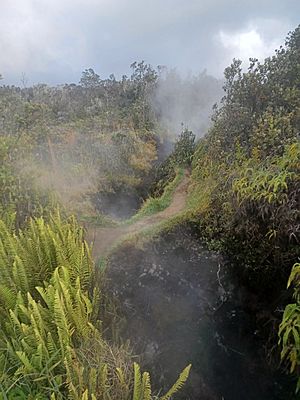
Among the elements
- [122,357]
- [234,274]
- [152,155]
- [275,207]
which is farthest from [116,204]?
[122,357]

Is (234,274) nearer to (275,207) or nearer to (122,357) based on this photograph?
(275,207)

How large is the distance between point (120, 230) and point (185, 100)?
618 inches

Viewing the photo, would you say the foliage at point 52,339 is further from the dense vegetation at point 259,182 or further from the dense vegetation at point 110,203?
the dense vegetation at point 259,182

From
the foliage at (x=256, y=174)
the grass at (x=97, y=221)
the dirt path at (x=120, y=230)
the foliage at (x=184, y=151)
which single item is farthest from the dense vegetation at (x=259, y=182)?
the grass at (x=97, y=221)

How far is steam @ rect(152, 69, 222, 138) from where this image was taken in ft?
62.3

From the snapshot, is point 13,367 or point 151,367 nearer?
point 13,367

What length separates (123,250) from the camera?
6531mm

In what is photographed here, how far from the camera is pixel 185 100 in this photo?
872 inches

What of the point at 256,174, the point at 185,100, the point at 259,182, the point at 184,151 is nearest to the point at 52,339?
the point at 259,182

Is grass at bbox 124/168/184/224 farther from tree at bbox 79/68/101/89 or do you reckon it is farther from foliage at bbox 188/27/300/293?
tree at bbox 79/68/101/89

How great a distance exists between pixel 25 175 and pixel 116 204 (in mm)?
3901

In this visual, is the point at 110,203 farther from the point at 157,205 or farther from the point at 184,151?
the point at 157,205

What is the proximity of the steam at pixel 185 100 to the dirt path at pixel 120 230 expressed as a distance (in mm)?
8794

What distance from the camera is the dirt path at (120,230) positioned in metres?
7.00
